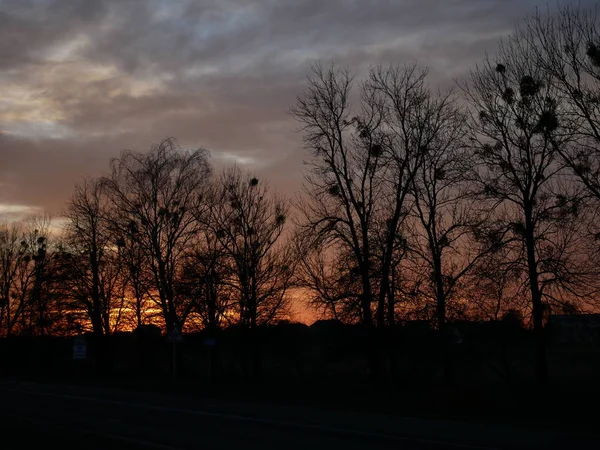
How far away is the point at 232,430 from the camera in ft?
50.5

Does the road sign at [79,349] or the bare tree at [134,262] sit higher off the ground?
the bare tree at [134,262]

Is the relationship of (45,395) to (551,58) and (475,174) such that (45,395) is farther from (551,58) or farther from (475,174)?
(551,58)

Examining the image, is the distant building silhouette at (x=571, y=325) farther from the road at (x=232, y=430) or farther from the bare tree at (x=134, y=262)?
the bare tree at (x=134, y=262)

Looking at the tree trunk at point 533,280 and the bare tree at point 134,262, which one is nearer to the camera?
the tree trunk at point 533,280

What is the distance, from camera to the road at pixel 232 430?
1327cm

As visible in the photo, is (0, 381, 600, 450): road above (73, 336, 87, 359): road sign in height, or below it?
below

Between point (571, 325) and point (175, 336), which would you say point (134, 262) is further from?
point (571, 325)

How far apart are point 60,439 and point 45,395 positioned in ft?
41.2

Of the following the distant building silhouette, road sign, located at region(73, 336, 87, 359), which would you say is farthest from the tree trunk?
road sign, located at region(73, 336, 87, 359)

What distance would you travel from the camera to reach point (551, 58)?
856 inches

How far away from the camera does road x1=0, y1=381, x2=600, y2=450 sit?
1327 centimetres

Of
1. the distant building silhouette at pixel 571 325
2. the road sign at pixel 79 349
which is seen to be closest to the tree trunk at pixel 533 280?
the distant building silhouette at pixel 571 325

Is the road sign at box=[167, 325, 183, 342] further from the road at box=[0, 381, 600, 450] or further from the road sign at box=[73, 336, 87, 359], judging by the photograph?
the road at box=[0, 381, 600, 450]

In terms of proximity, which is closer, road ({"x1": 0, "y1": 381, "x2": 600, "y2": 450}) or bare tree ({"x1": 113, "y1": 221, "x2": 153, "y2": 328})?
road ({"x1": 0, "y1": 381, "x2": 600, "y2": 450})
